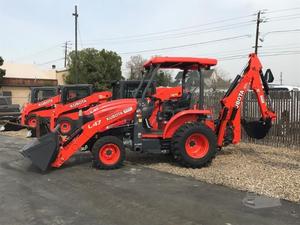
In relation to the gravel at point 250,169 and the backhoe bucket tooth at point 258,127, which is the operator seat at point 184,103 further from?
the backhoe bucket tooth at point 258,127

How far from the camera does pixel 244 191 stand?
756 centimetres

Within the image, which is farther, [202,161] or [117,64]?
[117,64]

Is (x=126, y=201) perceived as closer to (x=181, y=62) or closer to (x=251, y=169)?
(x=251, y=169)

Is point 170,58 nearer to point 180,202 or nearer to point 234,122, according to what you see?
point 234,122

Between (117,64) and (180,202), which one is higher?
(117,64)

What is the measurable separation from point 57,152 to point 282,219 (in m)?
5.31

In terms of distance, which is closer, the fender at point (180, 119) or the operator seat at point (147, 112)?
the fender at point (180, 119)

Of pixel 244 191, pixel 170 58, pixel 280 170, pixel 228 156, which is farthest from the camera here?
pixel 228 156

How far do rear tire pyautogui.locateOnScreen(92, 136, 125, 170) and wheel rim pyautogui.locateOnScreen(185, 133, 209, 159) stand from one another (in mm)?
1557

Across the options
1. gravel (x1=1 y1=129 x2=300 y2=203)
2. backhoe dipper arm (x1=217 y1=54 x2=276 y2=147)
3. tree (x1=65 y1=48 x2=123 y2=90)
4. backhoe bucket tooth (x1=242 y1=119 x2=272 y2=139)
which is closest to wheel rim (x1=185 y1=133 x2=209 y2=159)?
gravel (x1=1 y1=129 x2=300 y2=203)

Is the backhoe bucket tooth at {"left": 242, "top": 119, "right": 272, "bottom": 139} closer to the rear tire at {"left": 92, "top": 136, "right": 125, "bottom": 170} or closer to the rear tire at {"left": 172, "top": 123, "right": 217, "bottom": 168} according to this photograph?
the rear tire at {"left": 172, "top": 123, "right": 217, "bottom": 168}

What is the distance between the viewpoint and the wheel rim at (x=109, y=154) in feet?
31.8

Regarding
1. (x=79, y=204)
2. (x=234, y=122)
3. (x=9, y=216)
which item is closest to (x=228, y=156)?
(x=234, y=122)

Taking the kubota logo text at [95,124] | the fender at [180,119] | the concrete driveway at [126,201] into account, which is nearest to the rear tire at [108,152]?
the concrete driveway at [126,201]
